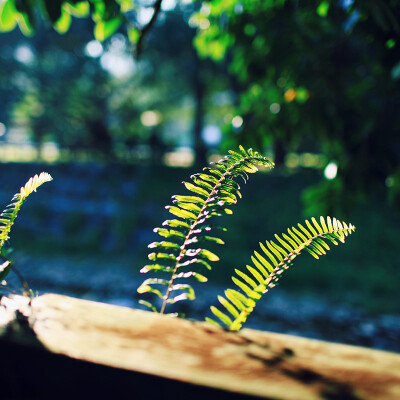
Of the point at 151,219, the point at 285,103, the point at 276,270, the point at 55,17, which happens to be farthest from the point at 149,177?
the point at 276,270

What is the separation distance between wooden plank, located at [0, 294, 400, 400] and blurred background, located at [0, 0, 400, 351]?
1.64 m

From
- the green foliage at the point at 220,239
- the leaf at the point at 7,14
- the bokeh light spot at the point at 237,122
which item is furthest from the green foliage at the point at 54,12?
the bokeh light spot at the point at 237,122

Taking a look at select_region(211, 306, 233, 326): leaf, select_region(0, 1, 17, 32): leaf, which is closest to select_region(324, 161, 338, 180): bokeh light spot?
select_region(211, 306, 233, 326): leaf

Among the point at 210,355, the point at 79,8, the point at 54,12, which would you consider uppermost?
the point at 79,8

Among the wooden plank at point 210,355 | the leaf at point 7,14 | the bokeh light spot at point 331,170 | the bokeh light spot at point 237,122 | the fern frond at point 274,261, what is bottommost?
the wooden plank at point 210,355

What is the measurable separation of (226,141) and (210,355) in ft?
10.3

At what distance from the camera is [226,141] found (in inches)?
149

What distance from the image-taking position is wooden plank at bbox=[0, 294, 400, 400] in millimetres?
700

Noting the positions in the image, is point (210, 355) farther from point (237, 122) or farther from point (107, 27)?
point (237, 122)

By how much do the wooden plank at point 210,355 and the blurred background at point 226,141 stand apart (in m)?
1.64

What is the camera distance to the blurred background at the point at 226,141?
3301 millimetres

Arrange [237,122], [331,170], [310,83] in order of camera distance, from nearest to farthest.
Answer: [331,170], [310,83], [237,122]

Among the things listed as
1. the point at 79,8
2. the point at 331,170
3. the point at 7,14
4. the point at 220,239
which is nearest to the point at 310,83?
the point at 331,170

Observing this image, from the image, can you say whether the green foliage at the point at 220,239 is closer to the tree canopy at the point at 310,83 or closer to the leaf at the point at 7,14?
the tree canopy at the point at 310,83
